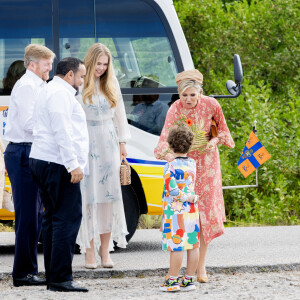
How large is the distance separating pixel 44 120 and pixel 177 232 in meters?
1.31

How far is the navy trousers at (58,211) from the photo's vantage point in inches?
237

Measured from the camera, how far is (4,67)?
8.40m

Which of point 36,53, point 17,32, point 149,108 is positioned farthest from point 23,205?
point 17,32

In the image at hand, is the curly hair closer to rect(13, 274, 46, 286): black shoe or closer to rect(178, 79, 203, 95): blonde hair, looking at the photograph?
rect(178, 79, 203, 95): blonde hair

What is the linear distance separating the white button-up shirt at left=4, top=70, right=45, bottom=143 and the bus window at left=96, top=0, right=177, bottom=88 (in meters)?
2.16

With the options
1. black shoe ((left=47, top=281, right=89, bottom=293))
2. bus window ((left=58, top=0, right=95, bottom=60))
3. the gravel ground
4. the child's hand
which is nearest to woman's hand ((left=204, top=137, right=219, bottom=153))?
the child's hand

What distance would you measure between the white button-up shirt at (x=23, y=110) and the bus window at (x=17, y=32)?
1964 millimetres

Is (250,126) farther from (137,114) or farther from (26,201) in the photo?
(26,201)

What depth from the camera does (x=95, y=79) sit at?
23.6 feet

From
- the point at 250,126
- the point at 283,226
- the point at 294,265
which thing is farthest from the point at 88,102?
the point at 250,126

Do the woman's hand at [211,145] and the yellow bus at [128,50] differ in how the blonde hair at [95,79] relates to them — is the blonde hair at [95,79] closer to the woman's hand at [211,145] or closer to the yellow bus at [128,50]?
the woman's hand at [211,145]

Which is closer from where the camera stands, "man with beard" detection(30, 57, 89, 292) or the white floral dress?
"man with beard" detection(30, 57, 89, 292)

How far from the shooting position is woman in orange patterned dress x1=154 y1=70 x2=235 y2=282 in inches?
262

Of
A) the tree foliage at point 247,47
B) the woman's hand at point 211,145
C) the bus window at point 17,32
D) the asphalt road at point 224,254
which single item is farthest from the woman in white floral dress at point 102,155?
the tree foliage at point 247,47
